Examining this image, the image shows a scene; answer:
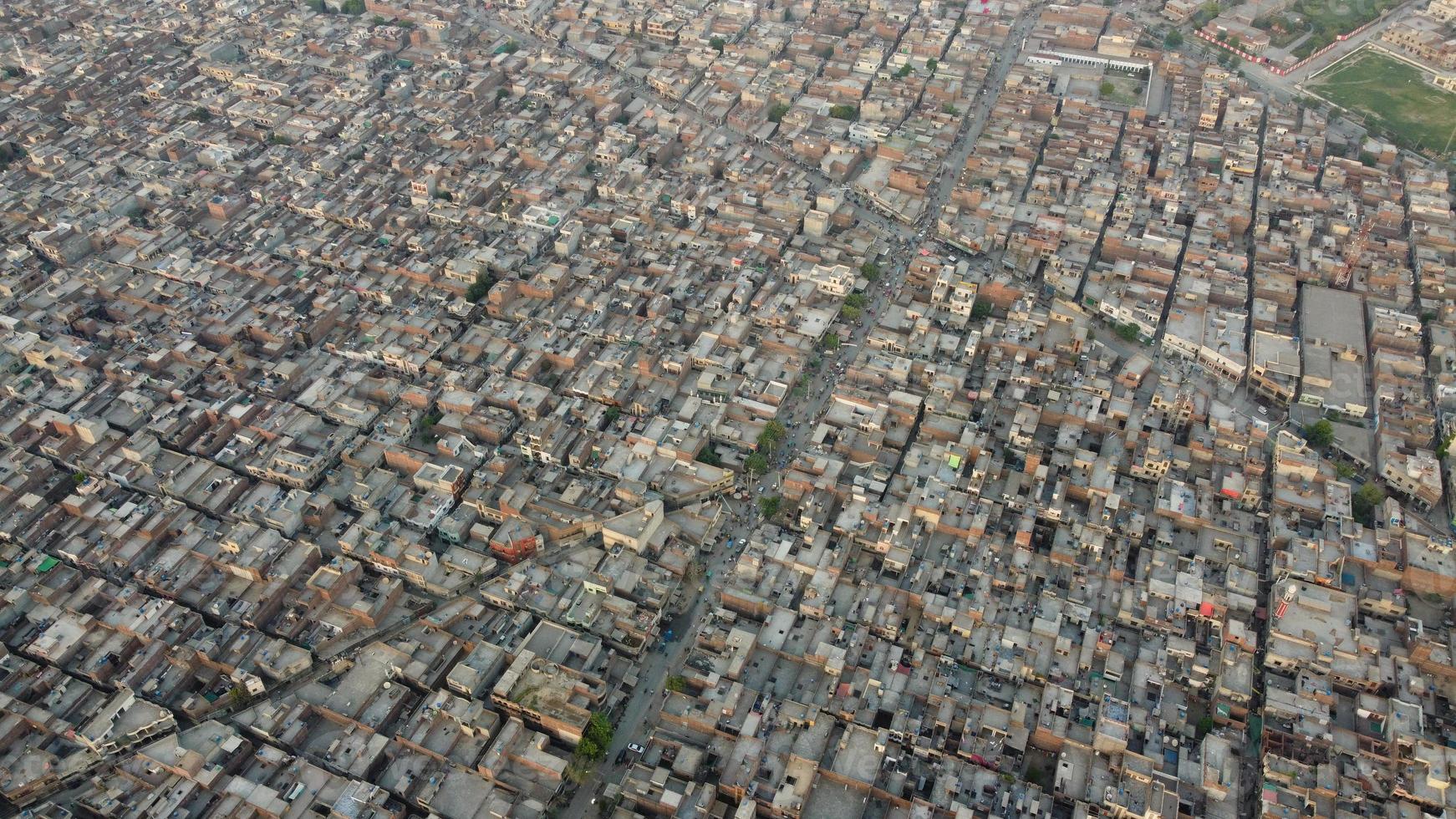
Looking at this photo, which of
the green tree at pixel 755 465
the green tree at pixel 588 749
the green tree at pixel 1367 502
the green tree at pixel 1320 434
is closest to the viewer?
the green tree at pixel 588 749

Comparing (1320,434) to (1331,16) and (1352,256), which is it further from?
(1331,16)

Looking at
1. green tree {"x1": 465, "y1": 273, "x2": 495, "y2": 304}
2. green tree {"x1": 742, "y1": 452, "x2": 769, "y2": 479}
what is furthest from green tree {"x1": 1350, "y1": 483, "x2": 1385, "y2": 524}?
green tree {"x1": 465, "y1": 273, "x2": 495, "y2": 304}

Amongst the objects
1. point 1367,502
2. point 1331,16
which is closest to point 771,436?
point 1367,502

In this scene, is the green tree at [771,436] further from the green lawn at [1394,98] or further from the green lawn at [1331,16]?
the green lawn at [1331,16]

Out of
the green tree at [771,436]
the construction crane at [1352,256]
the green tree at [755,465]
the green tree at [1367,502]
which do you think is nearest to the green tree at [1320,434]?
the green tree at [1367,502]

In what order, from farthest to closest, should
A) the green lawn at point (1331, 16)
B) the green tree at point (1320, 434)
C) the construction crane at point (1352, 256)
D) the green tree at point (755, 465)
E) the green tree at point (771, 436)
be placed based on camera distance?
the green lawn at point (1331, 16) → the construction crane at point (1352, 256) → the green tree at point (1320, 434) → the green tree at point (771, 436) → the green tree at point (755, 465)

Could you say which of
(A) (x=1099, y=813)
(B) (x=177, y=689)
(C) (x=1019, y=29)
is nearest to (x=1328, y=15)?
(C) (x=1019, y=29)
